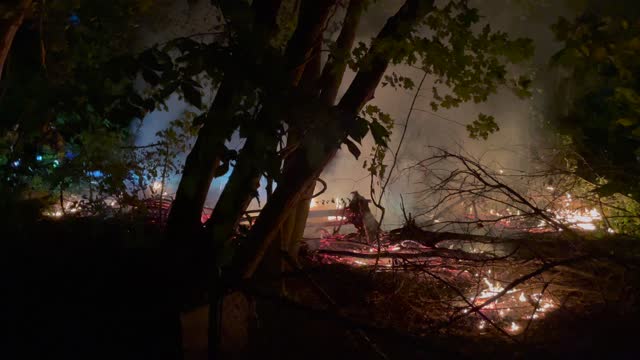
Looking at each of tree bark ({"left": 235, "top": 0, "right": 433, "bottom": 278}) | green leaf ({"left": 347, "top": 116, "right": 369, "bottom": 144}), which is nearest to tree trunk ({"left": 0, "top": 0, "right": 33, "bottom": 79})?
tree bark ({"left": 235, "top": 0, "right": 433, "bottom": 278})

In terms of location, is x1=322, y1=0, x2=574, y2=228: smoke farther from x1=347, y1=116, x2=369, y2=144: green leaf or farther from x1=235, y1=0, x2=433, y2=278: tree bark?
x1=347, y1=116, x2=369, y2=144: green leaf

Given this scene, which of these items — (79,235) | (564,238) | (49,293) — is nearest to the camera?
(49,293)

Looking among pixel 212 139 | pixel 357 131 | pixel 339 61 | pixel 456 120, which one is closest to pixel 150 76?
pixel 212 139

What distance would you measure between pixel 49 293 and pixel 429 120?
1929cm

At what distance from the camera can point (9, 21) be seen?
490cm

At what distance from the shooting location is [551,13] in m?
16.1

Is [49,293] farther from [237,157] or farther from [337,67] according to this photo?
[337,67]

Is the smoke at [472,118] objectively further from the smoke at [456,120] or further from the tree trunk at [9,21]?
the tree trunk at [9,21]

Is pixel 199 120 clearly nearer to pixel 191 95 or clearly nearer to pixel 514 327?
pixel 191 95

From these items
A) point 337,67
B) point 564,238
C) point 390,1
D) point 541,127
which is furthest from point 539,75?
point 337,67

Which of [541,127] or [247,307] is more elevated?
[541,127]

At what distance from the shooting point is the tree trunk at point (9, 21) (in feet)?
15.5

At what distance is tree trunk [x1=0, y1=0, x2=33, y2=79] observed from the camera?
471 centimetres

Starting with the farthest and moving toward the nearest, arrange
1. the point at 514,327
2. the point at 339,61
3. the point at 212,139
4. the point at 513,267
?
1. the point at 513,267
2. the point at 514,327
3. the point at 339,61
4. the point at 212,139
